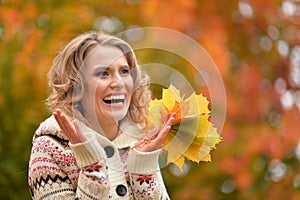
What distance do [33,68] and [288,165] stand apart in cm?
232

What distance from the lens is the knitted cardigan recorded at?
9.55ft

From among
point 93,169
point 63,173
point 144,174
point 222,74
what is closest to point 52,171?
point 63,173

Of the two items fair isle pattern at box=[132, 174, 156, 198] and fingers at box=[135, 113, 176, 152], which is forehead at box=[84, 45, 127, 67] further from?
fair isle pattern at box=[132, 174, 156, 198]

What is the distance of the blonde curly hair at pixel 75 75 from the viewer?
10.2ft

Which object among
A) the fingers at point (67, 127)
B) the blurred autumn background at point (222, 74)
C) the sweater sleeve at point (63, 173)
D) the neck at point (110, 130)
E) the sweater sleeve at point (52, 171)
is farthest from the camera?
the blurred autumn background at point (222, 74)

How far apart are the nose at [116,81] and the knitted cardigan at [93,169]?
0.16 meters

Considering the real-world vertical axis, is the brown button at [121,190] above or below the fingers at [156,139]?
below

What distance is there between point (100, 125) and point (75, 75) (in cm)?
18

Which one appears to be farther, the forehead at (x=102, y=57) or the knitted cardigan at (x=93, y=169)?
the forehead at (x=102, y=57)

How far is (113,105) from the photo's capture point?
10.0 feet

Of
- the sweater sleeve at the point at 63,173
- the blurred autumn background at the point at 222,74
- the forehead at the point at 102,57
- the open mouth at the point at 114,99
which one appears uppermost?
the blurred autumn background at the point at 222,74

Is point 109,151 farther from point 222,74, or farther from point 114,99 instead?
point 222,74

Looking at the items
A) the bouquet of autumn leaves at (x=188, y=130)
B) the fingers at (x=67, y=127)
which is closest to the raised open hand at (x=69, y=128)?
the fingers at (x=67, y=127)

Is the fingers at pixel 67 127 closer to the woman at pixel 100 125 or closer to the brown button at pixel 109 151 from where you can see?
the woman at pixel 100 125
